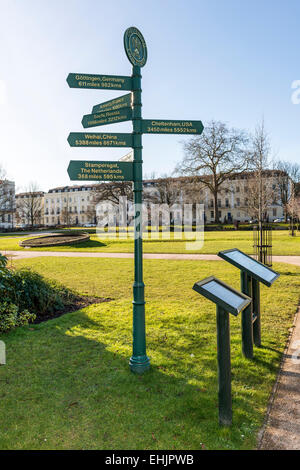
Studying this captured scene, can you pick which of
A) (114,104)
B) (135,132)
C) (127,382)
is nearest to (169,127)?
(135,132)

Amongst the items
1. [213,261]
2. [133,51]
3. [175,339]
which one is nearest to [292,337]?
[175,339]

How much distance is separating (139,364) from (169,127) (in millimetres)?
2977

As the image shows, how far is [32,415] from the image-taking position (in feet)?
11.1

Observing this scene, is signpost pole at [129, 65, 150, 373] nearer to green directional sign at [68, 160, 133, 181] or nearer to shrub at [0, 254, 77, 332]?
green directional sign at [68, 160, 133, 181]

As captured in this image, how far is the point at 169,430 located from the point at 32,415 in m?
1.36

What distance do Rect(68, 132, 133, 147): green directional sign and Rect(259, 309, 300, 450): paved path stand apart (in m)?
3.33

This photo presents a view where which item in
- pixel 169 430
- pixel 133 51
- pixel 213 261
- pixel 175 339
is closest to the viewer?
pixel 169 430

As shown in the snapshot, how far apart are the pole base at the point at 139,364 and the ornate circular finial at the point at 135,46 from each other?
3.67m

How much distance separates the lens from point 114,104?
14.8 ft

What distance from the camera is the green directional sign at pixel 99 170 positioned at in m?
4.05

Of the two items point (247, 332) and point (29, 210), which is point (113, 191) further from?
point (247, 332)

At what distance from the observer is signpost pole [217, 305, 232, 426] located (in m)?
3.15

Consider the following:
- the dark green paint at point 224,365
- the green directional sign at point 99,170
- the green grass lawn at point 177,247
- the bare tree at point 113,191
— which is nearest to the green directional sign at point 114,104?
the green directional sign at point 99,170
